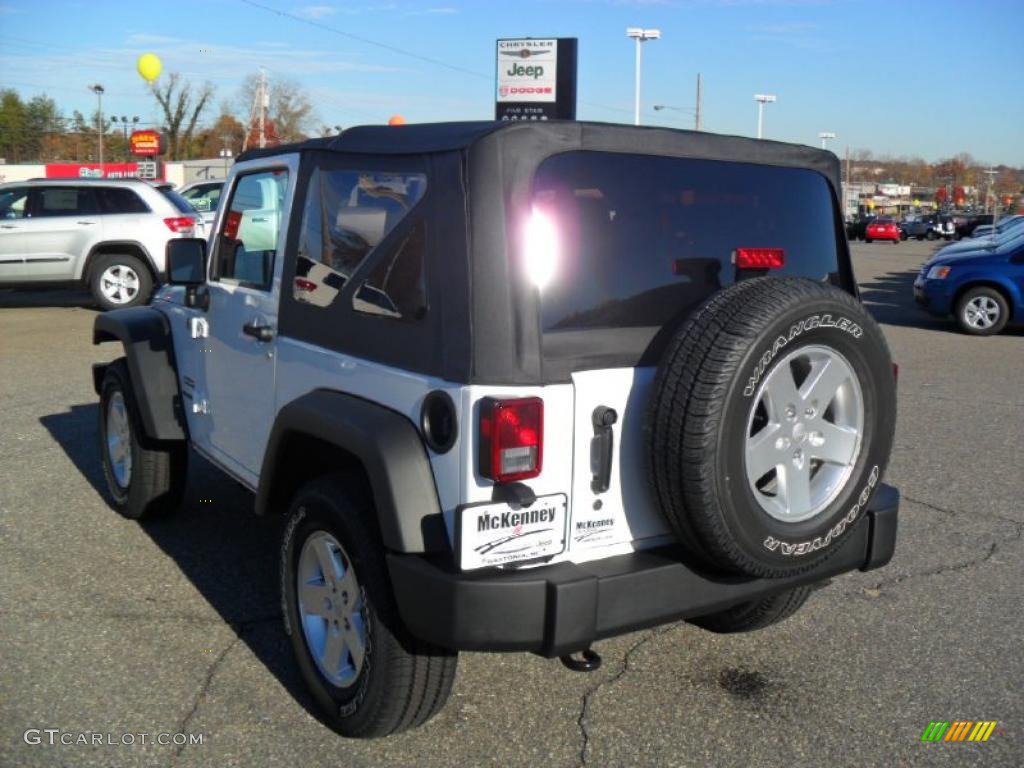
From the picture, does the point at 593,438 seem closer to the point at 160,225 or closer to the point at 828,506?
the point at 828,506

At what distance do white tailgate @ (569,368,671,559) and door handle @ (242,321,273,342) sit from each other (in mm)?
1374

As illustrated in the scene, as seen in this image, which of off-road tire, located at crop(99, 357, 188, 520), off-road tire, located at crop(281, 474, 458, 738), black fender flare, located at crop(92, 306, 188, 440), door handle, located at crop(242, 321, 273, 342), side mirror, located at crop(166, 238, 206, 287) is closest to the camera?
off-road tire, located at crop(281, 474, 458, 738)

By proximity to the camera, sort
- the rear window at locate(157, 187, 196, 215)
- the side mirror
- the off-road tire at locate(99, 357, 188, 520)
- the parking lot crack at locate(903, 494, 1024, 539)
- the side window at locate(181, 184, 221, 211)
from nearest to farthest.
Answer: the side mirror, the off-road tire at locate(99, 357, 188, 520), the parking lot crack at locate(903, 494, 1024, 539), the rear window at locate(157, 187, 196, 215), the side window at locate(181, 184, 221, 211)

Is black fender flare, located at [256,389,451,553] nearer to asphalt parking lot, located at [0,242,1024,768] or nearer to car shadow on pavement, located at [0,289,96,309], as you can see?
asphalt parking lot, located at [0,242,1024,768]

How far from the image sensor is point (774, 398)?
9.37 ft

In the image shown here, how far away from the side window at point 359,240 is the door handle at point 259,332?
0.24 m

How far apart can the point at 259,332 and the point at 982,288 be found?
11.9 meters

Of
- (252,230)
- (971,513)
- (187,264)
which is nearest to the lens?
(252,230)

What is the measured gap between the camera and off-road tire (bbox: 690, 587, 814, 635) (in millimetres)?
3771

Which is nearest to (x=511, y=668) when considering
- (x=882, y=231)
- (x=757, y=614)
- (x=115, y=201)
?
(x=757, y=614)

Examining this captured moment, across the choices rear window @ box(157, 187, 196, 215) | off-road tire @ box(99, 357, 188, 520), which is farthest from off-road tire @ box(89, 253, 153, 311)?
off-road tire @ box(99, 357, 188, 520)

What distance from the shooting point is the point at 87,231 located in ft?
44.6

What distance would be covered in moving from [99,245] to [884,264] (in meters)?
22.9

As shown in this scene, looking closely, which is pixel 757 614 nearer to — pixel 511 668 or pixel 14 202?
pixel 511 668
